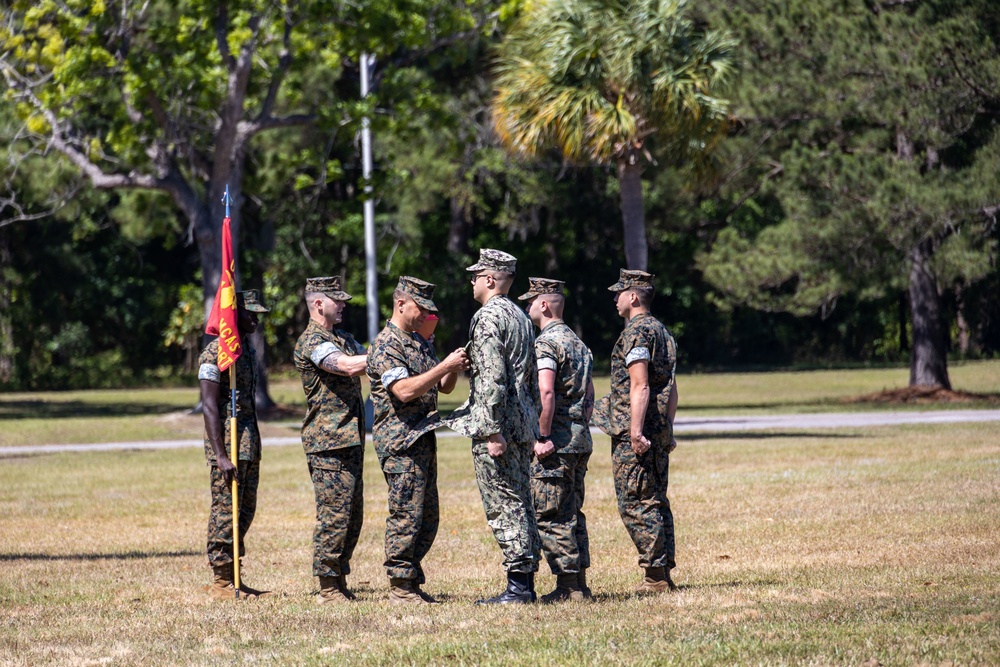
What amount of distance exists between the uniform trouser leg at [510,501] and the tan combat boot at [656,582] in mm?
1014

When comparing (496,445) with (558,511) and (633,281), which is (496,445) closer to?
(558,511)

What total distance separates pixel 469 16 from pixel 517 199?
52.5 feet

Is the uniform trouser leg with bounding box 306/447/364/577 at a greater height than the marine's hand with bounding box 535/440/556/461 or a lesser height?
lesser

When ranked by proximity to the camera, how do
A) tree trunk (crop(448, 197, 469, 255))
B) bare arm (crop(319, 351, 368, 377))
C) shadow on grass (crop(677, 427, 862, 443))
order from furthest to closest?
tree trunk (crop(448, 197, 469, 255)) < shadow on grass (crop(677, 427, 862, 443)) < bare arm (crop(319, 351, 368, 377))

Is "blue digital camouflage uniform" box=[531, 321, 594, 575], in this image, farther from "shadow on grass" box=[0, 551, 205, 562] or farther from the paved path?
the paved path

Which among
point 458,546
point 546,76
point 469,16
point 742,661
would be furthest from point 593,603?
point 469,16

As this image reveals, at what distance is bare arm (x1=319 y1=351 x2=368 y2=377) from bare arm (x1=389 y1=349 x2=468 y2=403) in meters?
0.30

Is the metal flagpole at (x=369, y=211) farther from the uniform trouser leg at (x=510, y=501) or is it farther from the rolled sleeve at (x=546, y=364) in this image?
the uniform trouser leg at (x=510, y=501)

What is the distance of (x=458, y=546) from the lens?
34.7 ft

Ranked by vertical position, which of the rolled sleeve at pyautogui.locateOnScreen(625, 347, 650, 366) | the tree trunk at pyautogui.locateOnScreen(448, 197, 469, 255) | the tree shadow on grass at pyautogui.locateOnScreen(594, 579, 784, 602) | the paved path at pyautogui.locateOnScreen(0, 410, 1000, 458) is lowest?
the tree shadow on grass at pyautogui.locateOnScreen(594, 579, 784, 602)

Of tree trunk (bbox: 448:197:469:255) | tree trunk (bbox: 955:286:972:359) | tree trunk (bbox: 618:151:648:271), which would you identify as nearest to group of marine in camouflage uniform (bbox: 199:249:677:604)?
tree trunk (bbox: 618:151:648:271)

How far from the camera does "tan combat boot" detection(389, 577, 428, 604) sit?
770 cm

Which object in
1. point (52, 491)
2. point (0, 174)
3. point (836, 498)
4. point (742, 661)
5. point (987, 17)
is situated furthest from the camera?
point (0, 174)

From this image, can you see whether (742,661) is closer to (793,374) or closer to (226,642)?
(226,642)
